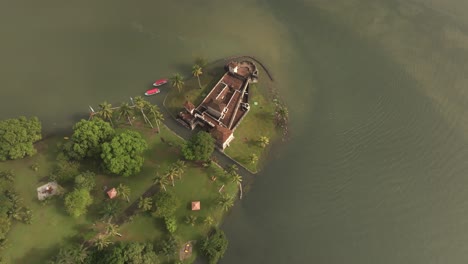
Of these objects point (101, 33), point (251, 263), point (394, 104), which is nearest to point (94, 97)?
point (101, 33)

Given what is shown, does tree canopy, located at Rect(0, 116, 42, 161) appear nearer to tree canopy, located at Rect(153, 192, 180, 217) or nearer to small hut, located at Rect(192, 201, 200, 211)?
tree canopy, located at Rect(153, 192, 180, 217)

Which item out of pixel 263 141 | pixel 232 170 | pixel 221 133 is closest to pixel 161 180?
Result: pixel 232 170

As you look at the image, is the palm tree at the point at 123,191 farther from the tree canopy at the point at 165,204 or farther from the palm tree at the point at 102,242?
the palm tree at the point at 102,242

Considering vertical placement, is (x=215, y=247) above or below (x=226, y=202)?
below

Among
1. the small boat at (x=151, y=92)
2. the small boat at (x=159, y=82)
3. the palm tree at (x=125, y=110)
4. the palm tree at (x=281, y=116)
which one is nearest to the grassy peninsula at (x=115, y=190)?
the palm tree at (x=125, y=110)

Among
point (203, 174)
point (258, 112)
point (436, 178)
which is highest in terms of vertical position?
point (436, 178)

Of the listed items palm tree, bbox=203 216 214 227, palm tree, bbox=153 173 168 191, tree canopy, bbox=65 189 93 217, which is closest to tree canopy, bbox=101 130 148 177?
palm tree, bbox=153 173 168 191

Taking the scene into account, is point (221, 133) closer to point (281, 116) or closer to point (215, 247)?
point (281, 116)

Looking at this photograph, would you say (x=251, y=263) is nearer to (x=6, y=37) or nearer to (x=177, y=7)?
(x=177, y=7)
